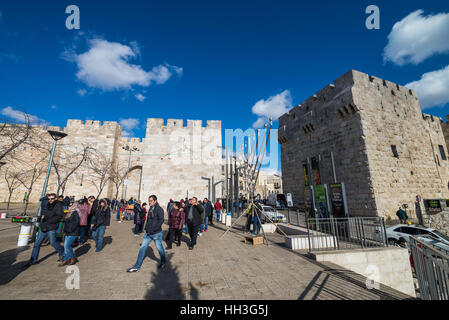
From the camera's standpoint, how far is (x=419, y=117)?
18.2m

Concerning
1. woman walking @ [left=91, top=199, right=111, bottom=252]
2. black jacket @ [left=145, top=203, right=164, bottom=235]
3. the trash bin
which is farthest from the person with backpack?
black jacket @ [left=145, top=203, right=164, bottom=235]

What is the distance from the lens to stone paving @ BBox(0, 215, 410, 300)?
3395mm

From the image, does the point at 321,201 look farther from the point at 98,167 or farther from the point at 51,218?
the point at 98,167

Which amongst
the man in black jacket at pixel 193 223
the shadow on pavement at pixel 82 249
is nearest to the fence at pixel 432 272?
the man in black jacket at pixel 193 223

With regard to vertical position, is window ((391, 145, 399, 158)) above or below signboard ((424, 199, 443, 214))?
above

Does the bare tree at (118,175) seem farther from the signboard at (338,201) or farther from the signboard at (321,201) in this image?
the signboard at (338,201)

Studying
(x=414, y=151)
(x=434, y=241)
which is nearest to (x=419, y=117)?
(x=414, y=151)

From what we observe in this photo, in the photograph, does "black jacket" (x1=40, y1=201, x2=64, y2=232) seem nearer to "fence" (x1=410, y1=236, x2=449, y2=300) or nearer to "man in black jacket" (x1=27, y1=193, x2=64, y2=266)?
"man in black jacket" (x1=27, y1=193, x2=64, y2=266)

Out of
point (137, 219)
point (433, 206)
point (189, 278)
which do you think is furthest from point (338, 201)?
point (137, 219)

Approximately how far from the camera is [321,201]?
40.4ft

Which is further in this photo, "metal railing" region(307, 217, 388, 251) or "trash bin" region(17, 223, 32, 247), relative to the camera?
"metal railing" region(307, 217, 388, 251)

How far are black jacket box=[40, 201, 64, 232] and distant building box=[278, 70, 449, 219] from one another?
13.3 meters
